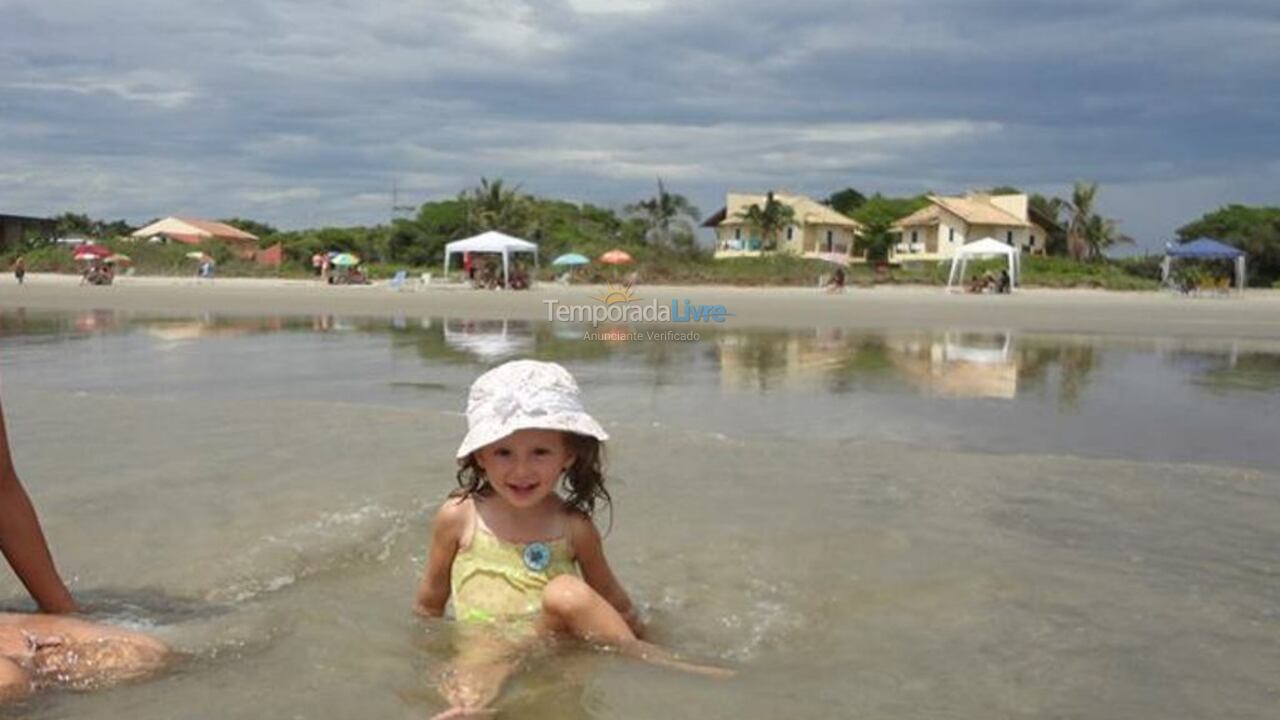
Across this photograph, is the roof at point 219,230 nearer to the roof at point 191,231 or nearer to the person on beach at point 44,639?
the roof at point 191,231

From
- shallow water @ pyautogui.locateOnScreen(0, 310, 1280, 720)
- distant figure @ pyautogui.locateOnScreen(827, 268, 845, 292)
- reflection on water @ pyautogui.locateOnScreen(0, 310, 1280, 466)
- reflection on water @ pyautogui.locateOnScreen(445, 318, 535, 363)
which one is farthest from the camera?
distant figure @ pyautogui.locateOnScreen(827, 268, 845, 292)

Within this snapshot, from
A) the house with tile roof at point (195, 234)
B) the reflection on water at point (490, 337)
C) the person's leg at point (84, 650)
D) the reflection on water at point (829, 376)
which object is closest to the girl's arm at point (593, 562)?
the person's leg at point (84, 650)

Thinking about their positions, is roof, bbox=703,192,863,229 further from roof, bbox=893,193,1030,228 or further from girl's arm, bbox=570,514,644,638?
girl's arm, bbox=570,514,644,638

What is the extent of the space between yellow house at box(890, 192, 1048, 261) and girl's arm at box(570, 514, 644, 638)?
203 ft

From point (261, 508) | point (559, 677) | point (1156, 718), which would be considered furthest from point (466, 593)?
point (261, 508)

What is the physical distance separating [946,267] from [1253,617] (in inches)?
2106

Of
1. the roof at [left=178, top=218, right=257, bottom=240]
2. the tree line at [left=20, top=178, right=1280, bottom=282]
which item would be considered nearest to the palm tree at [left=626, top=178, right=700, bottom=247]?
the tree line at [left=20, top=178, right=1280, bottom=282]

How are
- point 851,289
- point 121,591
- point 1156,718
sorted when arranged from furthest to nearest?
point 851,289 → point 121,591 → point 1156,718

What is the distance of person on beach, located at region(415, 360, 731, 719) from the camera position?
335 cm

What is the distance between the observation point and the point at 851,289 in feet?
140

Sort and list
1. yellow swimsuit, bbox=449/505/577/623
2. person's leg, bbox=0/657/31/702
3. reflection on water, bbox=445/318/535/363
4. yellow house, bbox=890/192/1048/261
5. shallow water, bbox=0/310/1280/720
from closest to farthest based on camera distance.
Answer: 1. person's leg, bbox=0/657/31/702
2. shallow water, bbox=0/310/1280/720
3. yellow swimsuit, bbox=449/505/577/623
4. reflection on water, bbox=445/318/535/363
5. yellow house, bbox=890/192/1048/261

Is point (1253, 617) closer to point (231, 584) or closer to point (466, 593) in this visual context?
point (466, 593)

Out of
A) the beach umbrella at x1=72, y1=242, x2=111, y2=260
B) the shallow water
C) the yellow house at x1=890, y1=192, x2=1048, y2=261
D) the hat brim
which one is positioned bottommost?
the shallow water

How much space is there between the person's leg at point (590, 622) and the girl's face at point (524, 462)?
28cm
